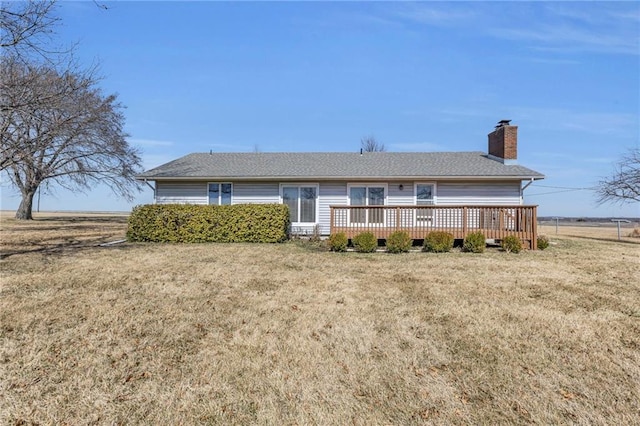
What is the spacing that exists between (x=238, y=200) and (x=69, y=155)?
14026mm

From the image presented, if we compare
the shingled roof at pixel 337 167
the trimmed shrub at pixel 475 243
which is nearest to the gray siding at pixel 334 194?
the shingled roof at pixel 337 167

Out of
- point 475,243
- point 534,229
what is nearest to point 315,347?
point 475,243

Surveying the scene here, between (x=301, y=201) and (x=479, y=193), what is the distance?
7088 millimetres

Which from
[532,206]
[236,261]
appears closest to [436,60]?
[532,206]

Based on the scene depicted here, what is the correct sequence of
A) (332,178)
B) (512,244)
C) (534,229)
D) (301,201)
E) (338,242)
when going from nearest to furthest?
(338,242), (512,244), (534,229), (332,178), (301,201)

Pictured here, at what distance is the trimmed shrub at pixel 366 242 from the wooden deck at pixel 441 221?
2.83ft

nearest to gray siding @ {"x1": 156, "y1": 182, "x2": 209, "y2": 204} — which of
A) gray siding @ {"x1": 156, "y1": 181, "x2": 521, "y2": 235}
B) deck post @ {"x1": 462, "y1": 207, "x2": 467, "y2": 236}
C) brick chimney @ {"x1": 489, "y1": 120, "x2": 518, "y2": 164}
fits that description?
gray siding @ {"x1": 156, "y1": 181, "x2": 521, "y2": 235}

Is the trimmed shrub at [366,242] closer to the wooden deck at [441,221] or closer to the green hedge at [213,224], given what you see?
the wooden deck at [441,221]

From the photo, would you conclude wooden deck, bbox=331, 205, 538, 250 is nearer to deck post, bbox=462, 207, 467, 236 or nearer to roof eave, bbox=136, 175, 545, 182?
deck post, bbox=462, 207, 467, 236

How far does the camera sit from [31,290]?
18.4ft

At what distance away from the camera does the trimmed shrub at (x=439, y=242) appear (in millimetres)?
10773

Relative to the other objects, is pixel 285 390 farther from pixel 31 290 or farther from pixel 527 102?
pixel 527 102

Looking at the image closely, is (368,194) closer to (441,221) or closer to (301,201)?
(301,201)

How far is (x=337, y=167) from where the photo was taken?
575 inches
